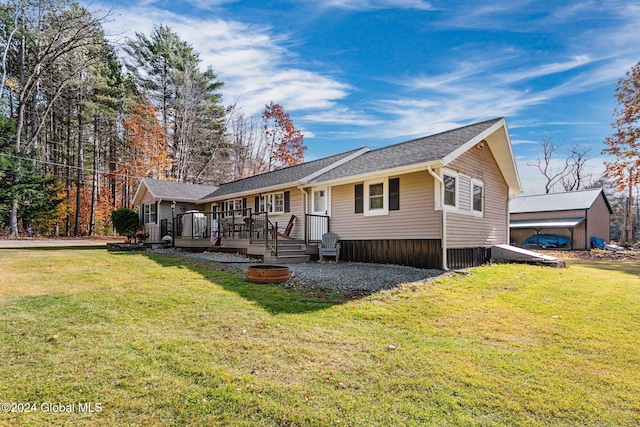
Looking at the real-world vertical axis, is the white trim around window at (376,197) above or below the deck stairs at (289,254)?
above

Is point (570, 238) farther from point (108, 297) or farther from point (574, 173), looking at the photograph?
point (108, 297)

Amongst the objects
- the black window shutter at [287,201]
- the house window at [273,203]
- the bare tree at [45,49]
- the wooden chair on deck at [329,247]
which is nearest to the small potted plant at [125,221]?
the bare tree at [45,49]

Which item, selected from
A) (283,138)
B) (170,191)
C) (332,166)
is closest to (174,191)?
(170,191)

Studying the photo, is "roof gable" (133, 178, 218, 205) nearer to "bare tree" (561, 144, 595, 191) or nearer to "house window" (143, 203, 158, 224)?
"house window" (143, 203, 158, 224)

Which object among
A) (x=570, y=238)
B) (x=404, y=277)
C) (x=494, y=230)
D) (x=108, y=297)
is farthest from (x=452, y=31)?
(x=570, y=238)

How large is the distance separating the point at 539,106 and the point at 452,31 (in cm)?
1521

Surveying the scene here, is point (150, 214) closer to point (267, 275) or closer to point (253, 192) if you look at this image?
point (253, 192)

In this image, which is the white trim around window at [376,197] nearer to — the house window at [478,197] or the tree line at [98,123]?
the house window at [478,197]

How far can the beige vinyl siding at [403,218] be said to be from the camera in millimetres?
9359

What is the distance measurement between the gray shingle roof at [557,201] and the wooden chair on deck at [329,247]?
20.0 metres

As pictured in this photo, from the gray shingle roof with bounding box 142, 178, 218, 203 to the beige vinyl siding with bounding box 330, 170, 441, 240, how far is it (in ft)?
35.4

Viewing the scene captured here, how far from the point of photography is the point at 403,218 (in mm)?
9945

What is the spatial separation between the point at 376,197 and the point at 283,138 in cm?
2083

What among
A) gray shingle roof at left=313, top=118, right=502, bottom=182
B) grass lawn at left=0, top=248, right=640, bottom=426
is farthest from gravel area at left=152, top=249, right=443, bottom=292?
gray shingle roof at left=313, top=118, right=502, bottom=182
